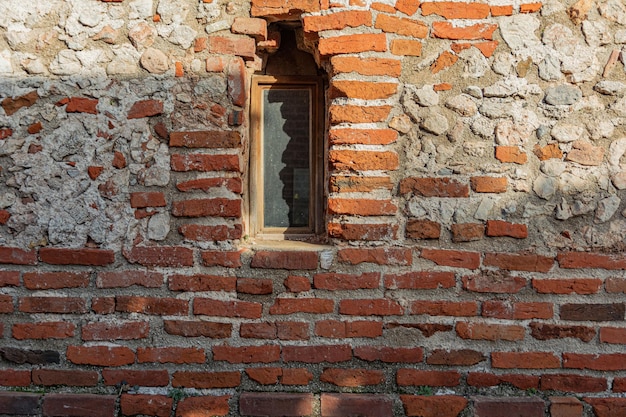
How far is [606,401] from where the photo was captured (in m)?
2.36

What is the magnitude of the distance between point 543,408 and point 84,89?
2.55 m

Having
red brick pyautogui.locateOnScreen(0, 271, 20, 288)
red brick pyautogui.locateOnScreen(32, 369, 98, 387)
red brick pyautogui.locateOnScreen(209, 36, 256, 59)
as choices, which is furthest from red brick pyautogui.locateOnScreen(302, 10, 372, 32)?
red brick pyautogui.locateOnScreen(32, 369, 98, 387)

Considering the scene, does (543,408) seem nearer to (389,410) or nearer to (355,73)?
(389,410)

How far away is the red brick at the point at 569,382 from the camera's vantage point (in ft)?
7.76

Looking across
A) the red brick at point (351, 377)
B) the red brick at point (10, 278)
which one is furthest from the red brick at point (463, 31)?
the red brick at point (10, 278)

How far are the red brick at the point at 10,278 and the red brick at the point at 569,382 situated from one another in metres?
2.47

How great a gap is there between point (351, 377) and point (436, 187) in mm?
955

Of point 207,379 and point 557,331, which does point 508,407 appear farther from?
point 207,379

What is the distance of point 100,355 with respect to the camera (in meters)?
2.39

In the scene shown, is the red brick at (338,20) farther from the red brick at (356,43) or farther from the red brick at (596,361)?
the red brick at (596,361)

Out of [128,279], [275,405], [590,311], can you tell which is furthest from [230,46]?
[590,311]

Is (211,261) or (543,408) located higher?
(211,261)

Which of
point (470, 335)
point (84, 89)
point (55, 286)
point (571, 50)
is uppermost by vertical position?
point (571, 50)

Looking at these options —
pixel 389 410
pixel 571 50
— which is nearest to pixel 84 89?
pixel 389 410
